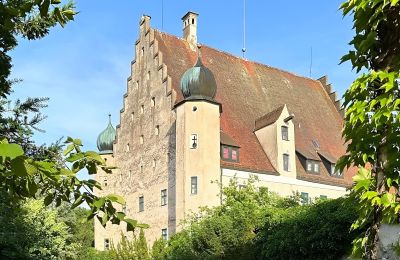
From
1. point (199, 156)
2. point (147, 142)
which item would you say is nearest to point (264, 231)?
point (199, 156)

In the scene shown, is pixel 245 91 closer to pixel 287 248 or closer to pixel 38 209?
pixel 38 209

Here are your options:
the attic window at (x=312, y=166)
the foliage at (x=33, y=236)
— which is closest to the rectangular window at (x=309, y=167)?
the attic window at (x=312, y=166)

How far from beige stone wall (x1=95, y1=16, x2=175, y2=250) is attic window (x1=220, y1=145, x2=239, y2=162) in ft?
9.46

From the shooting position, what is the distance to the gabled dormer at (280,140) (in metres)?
35.8

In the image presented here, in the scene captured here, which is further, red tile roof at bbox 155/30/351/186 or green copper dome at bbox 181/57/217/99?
red tile roof at bbox 155/30/351/186

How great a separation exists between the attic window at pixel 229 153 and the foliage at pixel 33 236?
371 inches

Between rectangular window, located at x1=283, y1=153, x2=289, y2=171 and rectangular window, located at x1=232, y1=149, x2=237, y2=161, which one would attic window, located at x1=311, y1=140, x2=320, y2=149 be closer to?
rectangular window, located at x1=283, y1=153, x2=289, y2=171

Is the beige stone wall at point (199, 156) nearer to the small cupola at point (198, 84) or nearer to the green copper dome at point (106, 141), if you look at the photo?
the small cupola at point (198, 84)

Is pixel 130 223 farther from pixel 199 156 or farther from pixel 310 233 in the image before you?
pixel 199 156

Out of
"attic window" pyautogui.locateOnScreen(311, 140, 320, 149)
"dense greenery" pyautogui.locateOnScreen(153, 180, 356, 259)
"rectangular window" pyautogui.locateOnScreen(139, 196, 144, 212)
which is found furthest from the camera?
"attic window" pyautogui.locateOnScreen(311, 140, 320, 149)

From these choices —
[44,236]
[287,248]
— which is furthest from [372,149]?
[44,236]

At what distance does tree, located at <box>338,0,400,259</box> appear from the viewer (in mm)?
3807

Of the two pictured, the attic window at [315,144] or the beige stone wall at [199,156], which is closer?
the beige stone wall at [199,156]

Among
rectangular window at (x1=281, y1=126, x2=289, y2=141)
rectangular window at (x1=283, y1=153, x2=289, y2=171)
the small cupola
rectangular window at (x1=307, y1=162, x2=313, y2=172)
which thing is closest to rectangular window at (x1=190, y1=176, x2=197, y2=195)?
the small cupola
